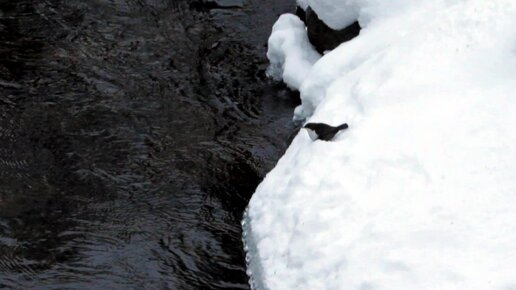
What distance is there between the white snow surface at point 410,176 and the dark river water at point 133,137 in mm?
894

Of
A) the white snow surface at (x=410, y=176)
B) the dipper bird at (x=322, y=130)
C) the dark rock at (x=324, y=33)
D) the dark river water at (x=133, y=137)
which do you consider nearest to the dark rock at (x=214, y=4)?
the dark river water at (x=133, y=137)

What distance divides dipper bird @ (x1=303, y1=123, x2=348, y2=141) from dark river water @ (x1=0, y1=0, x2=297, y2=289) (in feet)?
4.01

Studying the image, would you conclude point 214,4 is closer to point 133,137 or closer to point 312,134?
point 133,137

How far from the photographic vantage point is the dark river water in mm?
9469

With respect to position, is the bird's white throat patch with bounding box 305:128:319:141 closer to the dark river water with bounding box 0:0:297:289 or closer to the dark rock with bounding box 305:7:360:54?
the dark river water with bounding box 0:0:297:289

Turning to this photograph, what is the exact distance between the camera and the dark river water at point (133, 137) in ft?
31.1

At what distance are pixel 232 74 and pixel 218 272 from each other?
491 centimetres

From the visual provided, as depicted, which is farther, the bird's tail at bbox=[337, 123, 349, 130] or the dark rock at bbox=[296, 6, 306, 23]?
the dark rock at bbox=[296, 6, 306, 23]

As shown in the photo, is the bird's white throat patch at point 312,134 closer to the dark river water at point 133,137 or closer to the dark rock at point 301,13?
the dark river water at point 133,137

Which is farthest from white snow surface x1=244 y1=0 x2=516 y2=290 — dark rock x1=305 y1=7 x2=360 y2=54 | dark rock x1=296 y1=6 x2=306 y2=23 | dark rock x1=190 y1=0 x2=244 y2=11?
dark rock x1=190 y1=0 x2=244 y2=11

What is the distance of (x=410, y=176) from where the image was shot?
29.0 feet

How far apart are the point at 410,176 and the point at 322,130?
5.27ft

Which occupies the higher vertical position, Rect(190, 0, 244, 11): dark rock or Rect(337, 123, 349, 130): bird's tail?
Rect(337, 123, 349, 130): bird's tail

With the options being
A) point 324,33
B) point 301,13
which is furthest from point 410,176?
point 301,13
